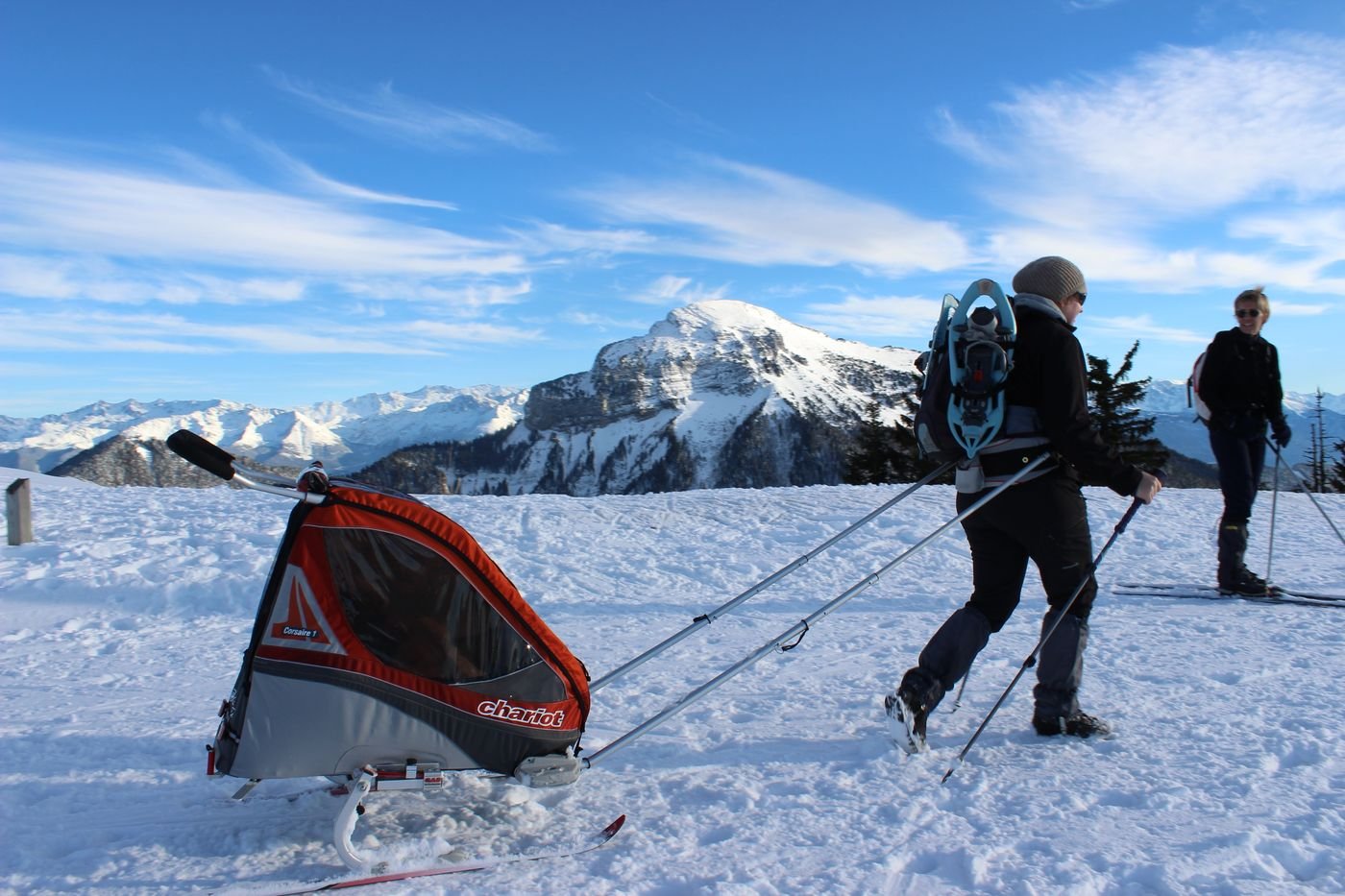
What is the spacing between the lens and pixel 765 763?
379 centimetres

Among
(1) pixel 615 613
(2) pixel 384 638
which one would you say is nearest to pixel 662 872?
(2) pixel 384 638

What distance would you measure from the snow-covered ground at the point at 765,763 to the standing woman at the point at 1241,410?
0.63 metres

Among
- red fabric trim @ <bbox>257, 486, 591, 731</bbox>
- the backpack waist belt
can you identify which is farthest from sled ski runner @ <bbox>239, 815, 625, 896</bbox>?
the backpack waist belt

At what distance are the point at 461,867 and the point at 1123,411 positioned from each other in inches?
1203

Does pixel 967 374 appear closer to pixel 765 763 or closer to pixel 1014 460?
pixel 1014 460

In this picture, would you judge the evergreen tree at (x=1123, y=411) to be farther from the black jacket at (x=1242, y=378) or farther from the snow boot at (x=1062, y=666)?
the snow boot at (x=1062, y=666)

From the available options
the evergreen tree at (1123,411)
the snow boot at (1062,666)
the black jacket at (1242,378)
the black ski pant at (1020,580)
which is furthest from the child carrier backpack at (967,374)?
the evergreen tree at (1123,411)

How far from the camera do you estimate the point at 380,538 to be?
2820 millimetres

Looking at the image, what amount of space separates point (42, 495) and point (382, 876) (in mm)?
11373

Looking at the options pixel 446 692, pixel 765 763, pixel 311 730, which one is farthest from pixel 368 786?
pixel 765 763

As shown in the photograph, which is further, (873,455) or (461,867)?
(873,455)

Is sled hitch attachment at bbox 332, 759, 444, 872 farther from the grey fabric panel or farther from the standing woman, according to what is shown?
the standing woman

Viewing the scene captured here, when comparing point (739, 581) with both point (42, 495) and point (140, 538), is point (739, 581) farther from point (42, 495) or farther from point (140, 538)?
point (42, 495)

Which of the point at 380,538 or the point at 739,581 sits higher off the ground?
the point at 380,538
